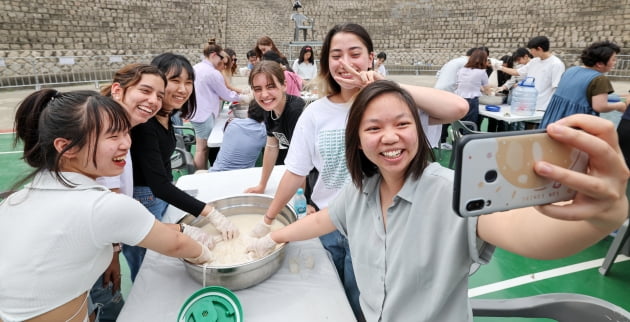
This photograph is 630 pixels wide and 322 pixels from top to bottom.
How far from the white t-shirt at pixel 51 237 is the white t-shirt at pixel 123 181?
43 cm

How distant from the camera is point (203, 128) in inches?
144

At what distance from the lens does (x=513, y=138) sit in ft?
1.66

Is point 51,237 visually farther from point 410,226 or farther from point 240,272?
point 410,226

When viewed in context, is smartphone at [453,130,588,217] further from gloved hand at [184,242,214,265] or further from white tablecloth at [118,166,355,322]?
gloved hand at [184,242,214,265]

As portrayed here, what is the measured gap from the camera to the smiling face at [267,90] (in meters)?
2.04

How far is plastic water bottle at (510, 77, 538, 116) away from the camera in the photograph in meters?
4.08

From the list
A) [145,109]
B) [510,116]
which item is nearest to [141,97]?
[145,109]

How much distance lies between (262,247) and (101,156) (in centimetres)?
67

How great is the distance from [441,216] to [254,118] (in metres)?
2.08

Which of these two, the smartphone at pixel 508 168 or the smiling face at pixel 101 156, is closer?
the smartphone at pixel 508 168

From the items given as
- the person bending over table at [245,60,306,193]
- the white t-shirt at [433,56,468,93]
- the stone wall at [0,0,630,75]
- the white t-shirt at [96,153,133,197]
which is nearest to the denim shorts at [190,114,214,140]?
the person bending over table at [245,60,306,193]

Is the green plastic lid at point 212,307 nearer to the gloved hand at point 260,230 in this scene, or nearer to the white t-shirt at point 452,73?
the gloved hand at point 260,230

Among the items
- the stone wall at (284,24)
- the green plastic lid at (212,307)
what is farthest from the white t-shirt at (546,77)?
the stone wall at (284,24)

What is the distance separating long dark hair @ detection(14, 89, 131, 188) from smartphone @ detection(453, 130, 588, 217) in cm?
106
